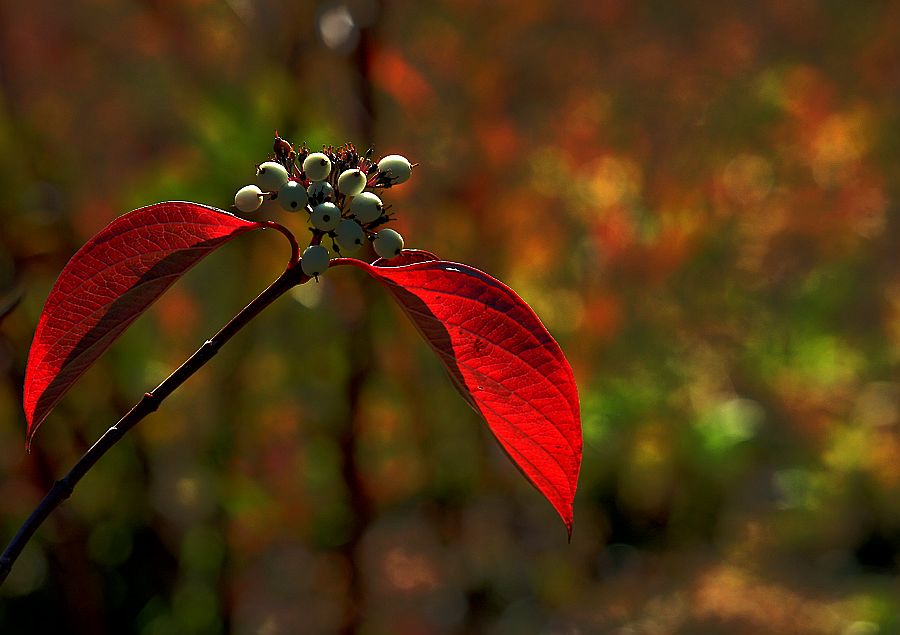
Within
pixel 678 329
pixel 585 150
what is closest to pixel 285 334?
pixel 585 150

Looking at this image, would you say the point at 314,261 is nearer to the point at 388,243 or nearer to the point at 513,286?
the point at 388,243

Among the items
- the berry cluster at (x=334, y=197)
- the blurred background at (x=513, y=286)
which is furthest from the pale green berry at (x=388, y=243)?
the blurred background at (x=513, y=286)

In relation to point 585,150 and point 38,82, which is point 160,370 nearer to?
point 38,82

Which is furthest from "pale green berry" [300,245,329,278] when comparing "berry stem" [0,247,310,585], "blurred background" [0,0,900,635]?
"blurred background" [0,0,900,635]

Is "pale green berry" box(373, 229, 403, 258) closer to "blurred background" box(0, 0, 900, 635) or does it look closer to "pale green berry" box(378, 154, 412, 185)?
"pale green berry" box(378, 154, 412, 185)

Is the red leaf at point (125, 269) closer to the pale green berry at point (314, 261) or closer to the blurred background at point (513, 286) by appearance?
the pale green berry at point (314, 261)
